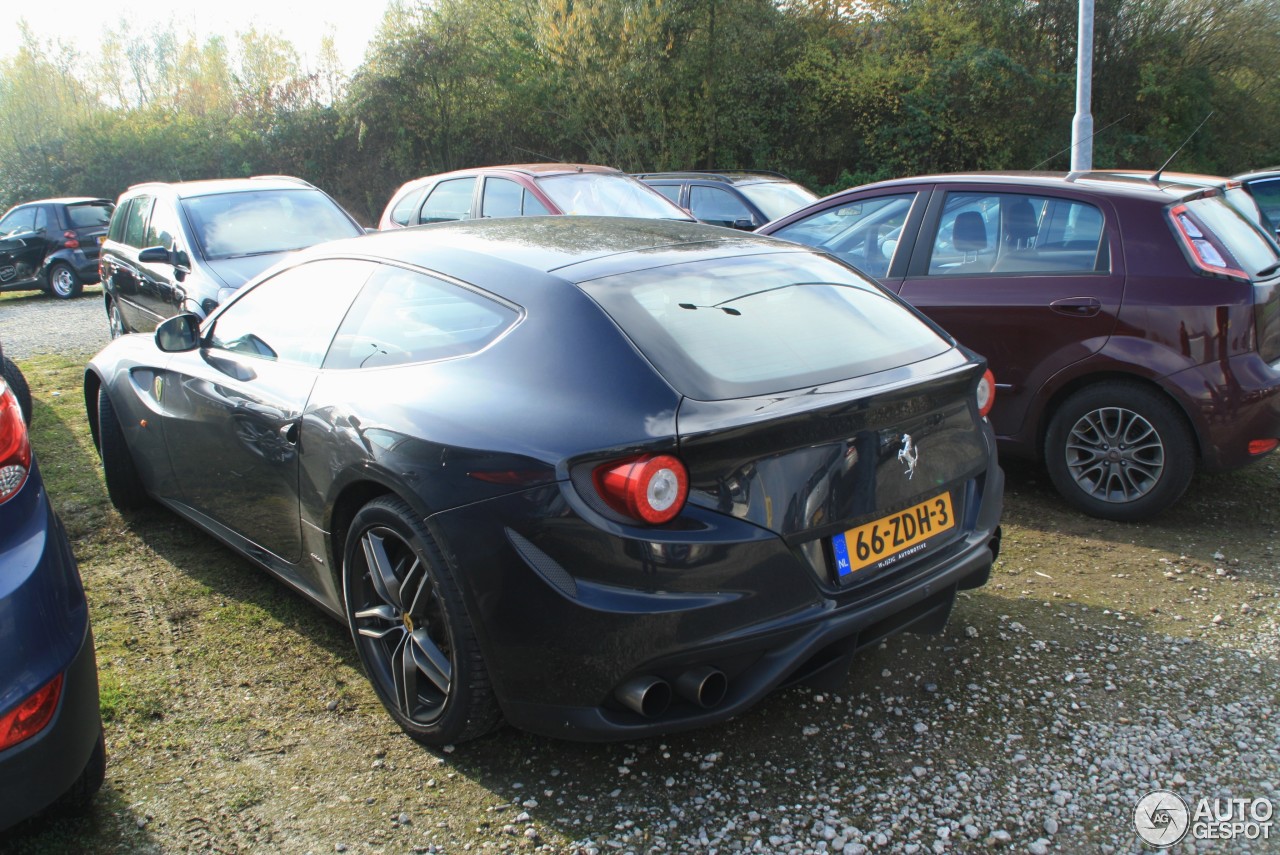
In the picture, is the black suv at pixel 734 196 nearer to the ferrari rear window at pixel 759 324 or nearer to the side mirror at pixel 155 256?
the side mirror at pixel 155 256

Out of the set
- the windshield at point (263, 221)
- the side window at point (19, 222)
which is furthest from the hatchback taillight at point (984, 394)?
the side window at point (19, 222)

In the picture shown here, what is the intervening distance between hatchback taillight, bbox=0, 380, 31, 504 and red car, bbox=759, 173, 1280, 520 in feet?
13.9

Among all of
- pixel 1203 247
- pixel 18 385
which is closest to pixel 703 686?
pixel 1203 247

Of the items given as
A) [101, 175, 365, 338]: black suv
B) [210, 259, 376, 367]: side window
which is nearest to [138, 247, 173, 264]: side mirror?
[101, 175, 365, 338]: black suv

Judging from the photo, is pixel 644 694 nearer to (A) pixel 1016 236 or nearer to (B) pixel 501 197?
(A) pixel 1016 236

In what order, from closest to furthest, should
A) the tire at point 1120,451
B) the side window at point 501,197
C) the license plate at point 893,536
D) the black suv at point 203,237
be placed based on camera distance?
the license plate at point 893,536 → the tire at point 1120,451 → the black suv at point 203,237 → the side window at point 501,197

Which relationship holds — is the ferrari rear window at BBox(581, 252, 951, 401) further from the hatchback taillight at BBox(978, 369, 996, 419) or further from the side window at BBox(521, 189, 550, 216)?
the side window at BBox(521, 189, 550, 216)

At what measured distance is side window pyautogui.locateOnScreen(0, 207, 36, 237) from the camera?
659 inches

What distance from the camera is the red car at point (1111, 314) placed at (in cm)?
450

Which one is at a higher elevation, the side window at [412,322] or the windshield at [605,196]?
the windshield at [605,196]

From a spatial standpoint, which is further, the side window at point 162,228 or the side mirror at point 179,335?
the side window at point 162,228

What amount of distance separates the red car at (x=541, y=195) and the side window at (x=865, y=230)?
2.93 m

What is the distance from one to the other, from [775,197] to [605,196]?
8.38ft

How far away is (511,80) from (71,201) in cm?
1037
